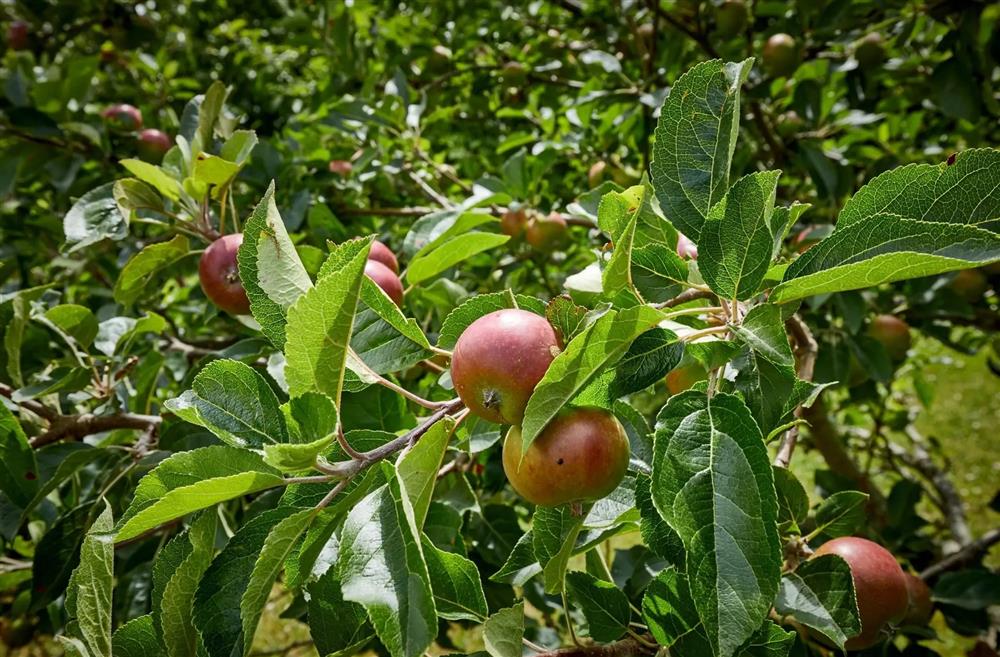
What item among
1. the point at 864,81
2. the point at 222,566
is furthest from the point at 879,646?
the point at 864,81

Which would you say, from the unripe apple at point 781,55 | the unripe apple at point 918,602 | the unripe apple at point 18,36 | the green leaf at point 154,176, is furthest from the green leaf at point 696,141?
the unripe apple at point 18,36

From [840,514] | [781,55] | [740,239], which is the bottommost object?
[840,514]

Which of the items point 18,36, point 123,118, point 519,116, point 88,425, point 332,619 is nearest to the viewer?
point 332,619

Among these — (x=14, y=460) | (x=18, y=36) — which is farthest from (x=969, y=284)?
(x=18, y=36)

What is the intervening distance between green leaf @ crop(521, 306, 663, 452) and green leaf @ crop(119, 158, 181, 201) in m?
0.90

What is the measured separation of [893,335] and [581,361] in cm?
173

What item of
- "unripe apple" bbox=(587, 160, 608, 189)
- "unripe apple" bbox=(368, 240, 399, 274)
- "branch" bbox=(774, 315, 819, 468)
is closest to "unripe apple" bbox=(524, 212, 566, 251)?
"unripe apple" bbox=(587, 160, 608, 189)

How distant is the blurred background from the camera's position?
6.18 ft

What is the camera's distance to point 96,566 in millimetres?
674

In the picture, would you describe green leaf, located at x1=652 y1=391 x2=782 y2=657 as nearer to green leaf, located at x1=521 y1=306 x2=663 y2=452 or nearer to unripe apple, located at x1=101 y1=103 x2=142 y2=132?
green leaf, located at x1=521 y1=306 x2=663 y2=452

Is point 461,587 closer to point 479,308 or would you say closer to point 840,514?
point 479,308

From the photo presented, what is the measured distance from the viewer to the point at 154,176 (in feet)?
3.95

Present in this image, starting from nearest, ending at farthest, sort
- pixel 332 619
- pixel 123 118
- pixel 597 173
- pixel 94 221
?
pixel 332 619 < pixel 94 221 < pixel 597 173 < pixel 123 118

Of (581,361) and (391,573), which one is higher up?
(581,361)
